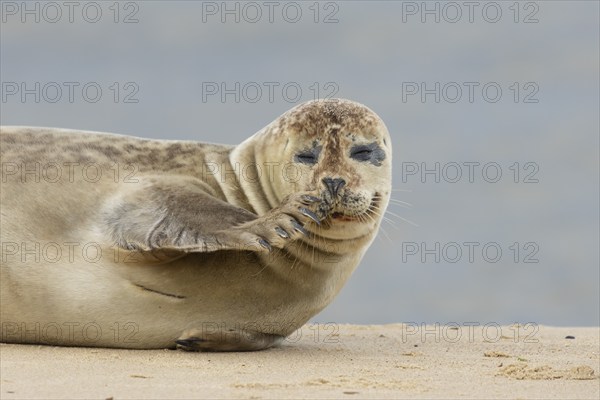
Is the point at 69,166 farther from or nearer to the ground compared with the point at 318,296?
farther from the ground

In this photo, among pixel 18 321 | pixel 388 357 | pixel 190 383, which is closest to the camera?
pixel 190 383

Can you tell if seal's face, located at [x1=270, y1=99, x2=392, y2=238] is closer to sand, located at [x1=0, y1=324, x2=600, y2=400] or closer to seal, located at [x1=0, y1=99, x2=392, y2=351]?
seal, located at [x1=0, y1=99, x2=392, y2=351]

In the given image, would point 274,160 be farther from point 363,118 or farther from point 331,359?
point 331,359

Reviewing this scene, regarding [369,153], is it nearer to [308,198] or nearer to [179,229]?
[308,198]

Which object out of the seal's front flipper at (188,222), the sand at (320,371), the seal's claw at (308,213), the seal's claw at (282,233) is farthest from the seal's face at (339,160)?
the sand at (320,371)

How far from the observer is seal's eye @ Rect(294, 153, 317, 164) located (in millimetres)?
8508

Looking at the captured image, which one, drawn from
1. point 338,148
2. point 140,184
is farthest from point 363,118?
point 140,184

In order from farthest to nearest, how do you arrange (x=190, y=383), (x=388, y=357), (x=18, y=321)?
1. (x=388, y=357)
2. (x=18, y=321)
3. (x=190, y=383)

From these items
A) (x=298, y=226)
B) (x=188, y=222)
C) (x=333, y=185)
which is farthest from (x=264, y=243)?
(x=333, y=185)

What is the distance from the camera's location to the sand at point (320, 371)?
21.6ft

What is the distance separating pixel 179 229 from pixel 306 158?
1209 mm

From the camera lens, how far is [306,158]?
8539mm

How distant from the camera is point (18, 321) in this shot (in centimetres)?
834

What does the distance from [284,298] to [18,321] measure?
82.2 inches
